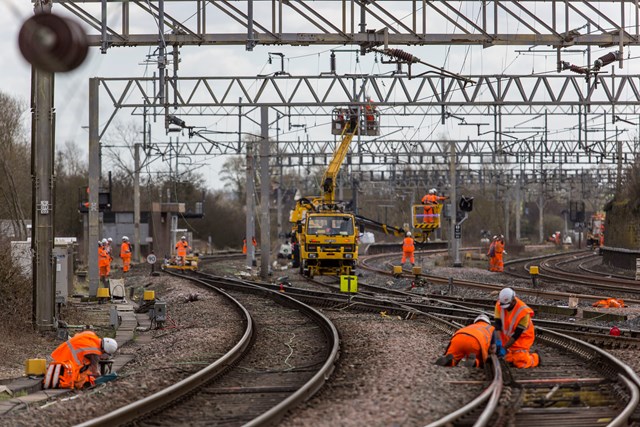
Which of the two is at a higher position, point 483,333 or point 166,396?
point 483,333

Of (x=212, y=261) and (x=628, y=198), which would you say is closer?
(x=628, y=198)

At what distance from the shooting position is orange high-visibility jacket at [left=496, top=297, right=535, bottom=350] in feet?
47.4

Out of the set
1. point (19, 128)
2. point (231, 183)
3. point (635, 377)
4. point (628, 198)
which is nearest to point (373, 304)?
point (635, 377)

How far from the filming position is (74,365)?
1355 centimetres

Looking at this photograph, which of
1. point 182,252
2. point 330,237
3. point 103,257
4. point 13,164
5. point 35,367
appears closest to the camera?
point 35,367

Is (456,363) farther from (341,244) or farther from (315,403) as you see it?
(341,244)

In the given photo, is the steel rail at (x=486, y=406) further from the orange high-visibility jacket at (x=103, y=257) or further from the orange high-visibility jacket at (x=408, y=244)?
the orange high-visibility jacket at (x=408, y=244)

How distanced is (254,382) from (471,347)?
116 inches

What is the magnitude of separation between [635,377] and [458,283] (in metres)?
22.9

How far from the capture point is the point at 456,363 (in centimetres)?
1454

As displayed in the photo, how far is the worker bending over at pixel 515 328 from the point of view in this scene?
47.3 feet

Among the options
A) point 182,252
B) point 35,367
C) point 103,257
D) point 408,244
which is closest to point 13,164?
point 182,252

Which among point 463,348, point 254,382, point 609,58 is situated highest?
point 609,58

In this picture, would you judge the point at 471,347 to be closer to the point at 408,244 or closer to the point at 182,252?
the point at 408,244
